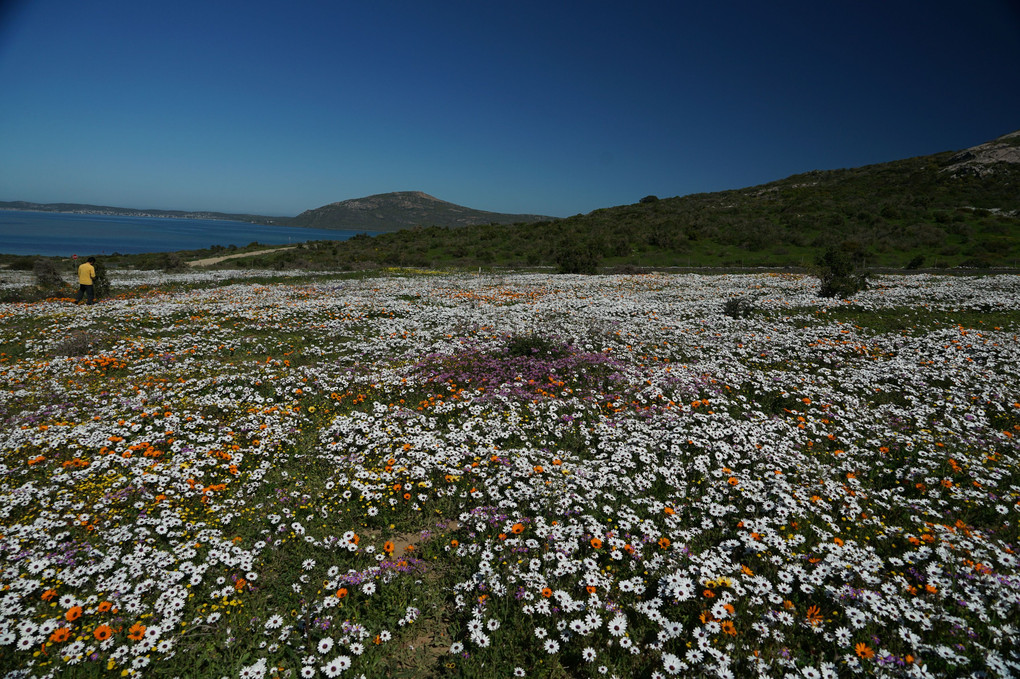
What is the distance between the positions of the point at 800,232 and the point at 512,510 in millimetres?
60630

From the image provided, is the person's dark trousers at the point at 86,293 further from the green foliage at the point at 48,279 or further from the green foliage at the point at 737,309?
the green foliage at the point at 737,309

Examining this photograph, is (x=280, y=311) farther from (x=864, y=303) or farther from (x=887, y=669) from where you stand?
(x=864, y=303)

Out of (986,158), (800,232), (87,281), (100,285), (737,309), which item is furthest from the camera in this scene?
(986,158)

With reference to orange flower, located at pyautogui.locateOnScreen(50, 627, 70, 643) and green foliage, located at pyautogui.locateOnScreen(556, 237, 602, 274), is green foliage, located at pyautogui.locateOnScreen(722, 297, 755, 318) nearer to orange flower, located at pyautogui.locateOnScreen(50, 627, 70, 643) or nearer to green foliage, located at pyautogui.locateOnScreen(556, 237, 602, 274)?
orange flower, located at pyautogui.locateOnScreen(50, 627, 70, 643)

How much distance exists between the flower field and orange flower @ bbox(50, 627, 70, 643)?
0.10 m

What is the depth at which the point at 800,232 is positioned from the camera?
52.5 metres

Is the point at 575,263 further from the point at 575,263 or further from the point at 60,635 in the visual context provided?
the point at 60,635

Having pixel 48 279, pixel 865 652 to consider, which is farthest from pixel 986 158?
pixel 48 279

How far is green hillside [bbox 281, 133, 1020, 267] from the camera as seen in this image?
42531mm

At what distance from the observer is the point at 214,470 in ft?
23.4

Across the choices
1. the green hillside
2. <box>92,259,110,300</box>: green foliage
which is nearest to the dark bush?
the green hillside

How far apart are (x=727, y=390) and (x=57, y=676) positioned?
11.6 metres

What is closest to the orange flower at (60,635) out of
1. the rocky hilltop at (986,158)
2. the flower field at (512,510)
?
the flower field at (512,510)

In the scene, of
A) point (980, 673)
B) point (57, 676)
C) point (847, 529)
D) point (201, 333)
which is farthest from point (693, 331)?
point (201, 333)
